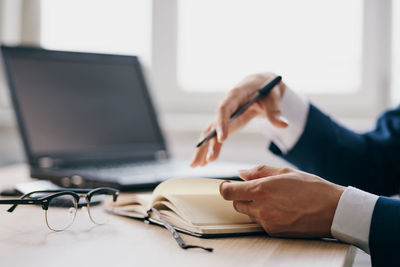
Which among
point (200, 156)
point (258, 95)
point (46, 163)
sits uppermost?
point (258, 95)

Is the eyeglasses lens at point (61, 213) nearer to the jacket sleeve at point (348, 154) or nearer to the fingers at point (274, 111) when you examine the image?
the fingers at point (274, 111)

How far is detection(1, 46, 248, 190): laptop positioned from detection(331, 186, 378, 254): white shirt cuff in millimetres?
433

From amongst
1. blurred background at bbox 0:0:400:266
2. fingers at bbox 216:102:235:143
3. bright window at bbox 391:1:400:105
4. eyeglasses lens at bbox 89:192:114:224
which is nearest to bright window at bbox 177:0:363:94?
blurred background at bbox 0:0:400:266

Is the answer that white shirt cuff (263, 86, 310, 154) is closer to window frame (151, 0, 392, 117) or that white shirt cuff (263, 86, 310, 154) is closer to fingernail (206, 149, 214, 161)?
fingernail (206, 149, 214, 161)

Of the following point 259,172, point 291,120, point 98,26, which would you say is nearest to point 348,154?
point 291,120

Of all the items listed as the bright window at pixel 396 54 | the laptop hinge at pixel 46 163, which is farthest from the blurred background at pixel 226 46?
the laptop hinge at pixel 46 163

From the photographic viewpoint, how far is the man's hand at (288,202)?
64cm

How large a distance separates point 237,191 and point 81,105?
29.3 inches

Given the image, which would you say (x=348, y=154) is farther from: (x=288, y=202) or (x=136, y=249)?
(x=136, y=249)

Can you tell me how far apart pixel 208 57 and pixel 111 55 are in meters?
0.62

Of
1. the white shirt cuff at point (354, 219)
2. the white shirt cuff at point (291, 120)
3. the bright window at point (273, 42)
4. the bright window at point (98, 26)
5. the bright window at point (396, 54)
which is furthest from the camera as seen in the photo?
the bright window at point (98, 26)

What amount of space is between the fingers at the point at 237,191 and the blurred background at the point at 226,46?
3.57ft

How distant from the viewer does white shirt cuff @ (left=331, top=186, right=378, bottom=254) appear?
0.62 meters

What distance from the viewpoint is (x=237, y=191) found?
0.66 m
